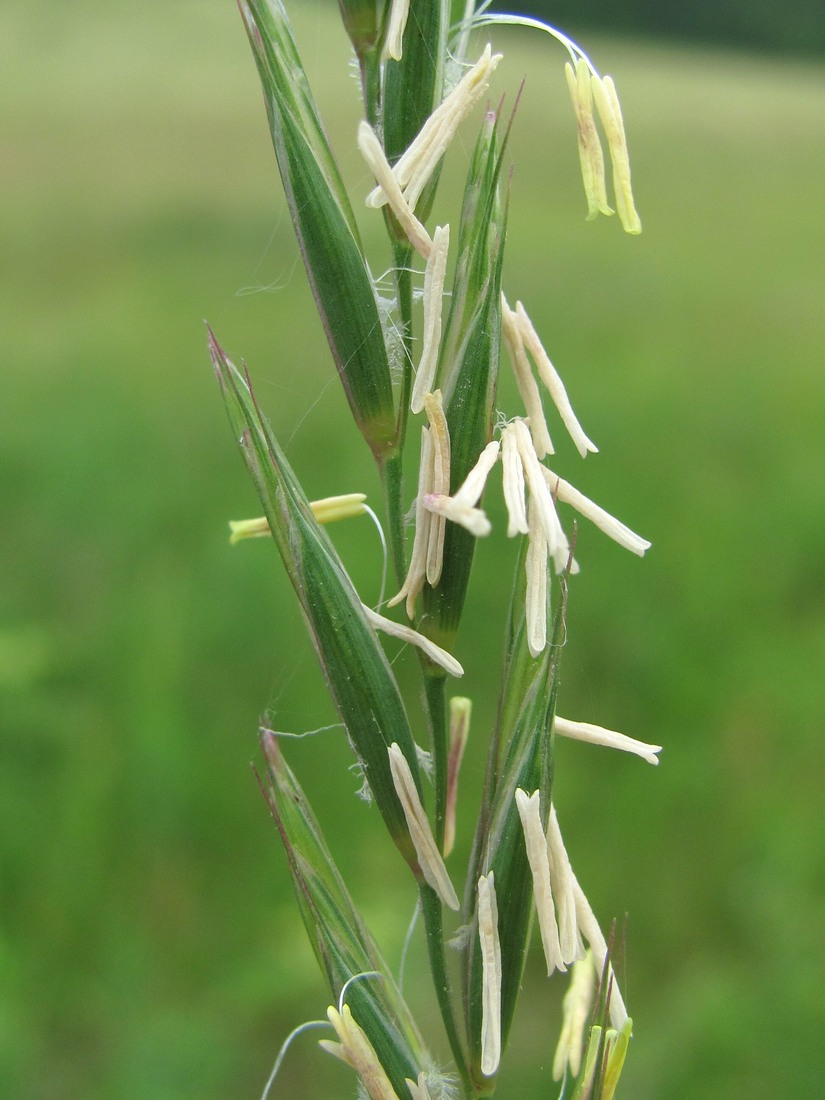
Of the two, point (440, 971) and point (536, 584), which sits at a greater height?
point (536, 584)

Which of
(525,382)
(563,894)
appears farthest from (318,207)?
(563,894)

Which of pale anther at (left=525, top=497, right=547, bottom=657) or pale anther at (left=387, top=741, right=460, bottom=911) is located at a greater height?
pale anther at (left=525, top=497, right=547, bottom=657)

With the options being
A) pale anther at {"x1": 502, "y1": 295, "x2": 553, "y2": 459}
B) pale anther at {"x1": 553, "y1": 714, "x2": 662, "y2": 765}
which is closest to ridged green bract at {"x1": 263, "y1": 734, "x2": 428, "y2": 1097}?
pale anther at {"x1": 553, "y1": 714, "x2": 662, "y2": 765}

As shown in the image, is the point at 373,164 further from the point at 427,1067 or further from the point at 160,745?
the point at 160,745

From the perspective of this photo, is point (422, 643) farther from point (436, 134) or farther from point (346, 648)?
point (436, 134)

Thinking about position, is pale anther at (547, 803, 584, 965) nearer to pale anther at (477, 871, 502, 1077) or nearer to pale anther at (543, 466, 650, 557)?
pale anther at (477, 871, 502, 1077)

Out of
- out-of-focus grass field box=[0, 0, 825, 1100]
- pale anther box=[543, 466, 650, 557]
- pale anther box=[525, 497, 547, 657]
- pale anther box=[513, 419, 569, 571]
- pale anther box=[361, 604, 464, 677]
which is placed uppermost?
pale anther box=[513, 419, 569, 571]

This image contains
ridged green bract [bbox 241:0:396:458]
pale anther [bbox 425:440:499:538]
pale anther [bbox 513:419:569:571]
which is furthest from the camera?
ridged green bract [bbox 241:0:396:458]
